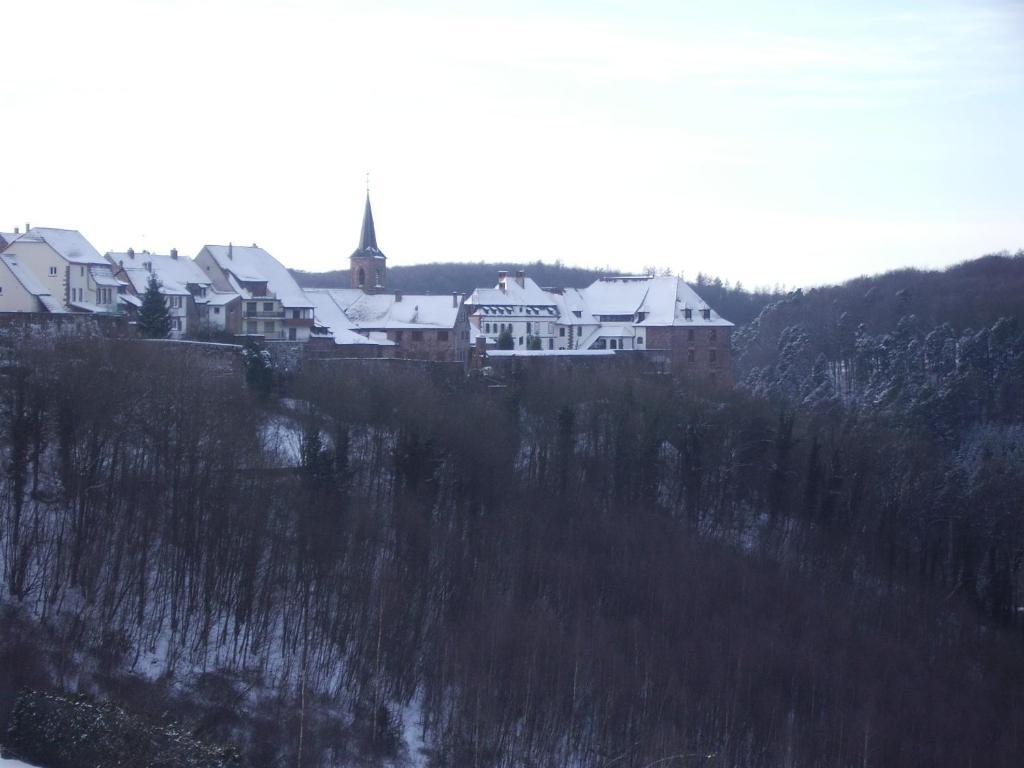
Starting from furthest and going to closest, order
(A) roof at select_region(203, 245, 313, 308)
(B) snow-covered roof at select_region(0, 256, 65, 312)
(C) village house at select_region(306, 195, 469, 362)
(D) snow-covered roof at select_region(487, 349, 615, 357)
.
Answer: (C) village house at select_region(306, 195, 469, 362), (D) snow-covered roof at select_region(487, 349, 615, 357), (A) roof at select_region(203, 245, 313, 308), (B) snow-covered roof at select_region(0, 256, 65, 312)

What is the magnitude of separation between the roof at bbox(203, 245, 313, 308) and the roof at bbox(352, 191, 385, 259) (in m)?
9.13

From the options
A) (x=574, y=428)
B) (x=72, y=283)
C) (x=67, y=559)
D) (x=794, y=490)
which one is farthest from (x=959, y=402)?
(x=67, y=559)

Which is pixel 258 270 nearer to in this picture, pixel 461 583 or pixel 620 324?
pixel 620 324

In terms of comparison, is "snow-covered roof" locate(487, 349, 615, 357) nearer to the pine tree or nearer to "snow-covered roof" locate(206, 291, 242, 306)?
"snow-covered roof" locate(206, 291, 242, 306)

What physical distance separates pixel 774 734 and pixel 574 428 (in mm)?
14132

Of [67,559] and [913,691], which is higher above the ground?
[67,559]

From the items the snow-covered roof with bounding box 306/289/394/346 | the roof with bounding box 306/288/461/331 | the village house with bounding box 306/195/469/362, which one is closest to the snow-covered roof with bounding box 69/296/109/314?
the snow-covered roof with bounding box 306/289/394/346

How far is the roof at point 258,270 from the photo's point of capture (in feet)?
142

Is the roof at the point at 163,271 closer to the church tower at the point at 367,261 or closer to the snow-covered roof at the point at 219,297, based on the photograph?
the snow-covered roof at the point at 219,297

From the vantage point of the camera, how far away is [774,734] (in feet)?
75.6

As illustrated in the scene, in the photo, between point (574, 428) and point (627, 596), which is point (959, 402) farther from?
point (627, 596)

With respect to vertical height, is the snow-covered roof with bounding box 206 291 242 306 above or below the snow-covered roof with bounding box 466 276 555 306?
below

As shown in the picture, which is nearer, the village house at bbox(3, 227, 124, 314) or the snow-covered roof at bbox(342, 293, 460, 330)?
the village house at bbox(3, 227, 124, 314)

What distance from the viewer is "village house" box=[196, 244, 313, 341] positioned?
42.6 metres
